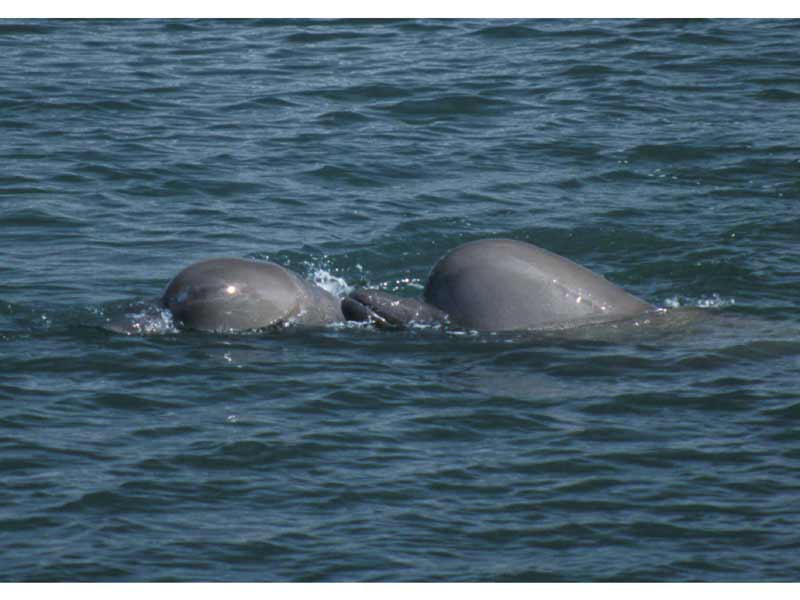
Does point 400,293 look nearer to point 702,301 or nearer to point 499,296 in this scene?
point 499,296

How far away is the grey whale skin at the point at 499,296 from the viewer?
478 inches

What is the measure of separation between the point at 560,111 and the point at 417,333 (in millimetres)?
9077

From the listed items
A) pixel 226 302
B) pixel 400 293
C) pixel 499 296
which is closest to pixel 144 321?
pixel 226 302

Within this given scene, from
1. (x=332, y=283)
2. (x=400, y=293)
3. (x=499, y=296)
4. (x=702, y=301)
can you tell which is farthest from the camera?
(x=332, y=283)

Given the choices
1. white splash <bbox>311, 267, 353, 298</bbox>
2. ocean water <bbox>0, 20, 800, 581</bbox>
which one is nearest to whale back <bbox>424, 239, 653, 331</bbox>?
ocean water <bbox>0, 20, 800, 581</bbox>

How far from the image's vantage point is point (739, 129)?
19719mm

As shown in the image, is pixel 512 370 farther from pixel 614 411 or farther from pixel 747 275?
pixel 747 275

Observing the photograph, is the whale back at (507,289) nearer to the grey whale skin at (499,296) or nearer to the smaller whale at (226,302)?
the grey whale skin at (499,296)

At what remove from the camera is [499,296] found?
12172mm

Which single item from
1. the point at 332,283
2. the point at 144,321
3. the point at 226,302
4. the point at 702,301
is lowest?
the point at 702,301

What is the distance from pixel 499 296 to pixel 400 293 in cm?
205

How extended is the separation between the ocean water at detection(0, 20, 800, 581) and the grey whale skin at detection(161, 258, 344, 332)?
0.62ft

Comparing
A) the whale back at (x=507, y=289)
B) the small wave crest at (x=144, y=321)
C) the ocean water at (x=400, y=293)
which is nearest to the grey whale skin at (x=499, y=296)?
the whale back at (x=507, y=289)

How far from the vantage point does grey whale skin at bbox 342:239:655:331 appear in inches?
478
